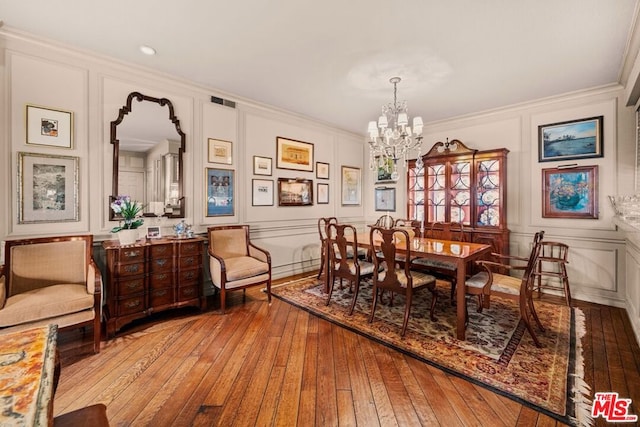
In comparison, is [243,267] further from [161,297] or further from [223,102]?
[223,102]

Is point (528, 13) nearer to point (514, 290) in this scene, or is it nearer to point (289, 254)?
point (514, 290)

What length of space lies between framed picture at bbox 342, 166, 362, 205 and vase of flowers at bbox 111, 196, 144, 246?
12.2 ft

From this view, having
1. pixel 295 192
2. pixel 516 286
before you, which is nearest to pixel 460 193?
pixel 516 286

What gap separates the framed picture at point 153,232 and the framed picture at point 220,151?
44.4 inches

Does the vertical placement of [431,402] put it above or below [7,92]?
below

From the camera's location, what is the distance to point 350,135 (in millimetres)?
5824

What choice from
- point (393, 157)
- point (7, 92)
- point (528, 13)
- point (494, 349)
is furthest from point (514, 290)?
point (7, 92)

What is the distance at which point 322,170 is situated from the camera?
5285 mm

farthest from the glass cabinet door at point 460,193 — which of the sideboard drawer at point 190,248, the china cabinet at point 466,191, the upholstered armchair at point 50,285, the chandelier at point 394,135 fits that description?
the upholstered armchair at point 50,285

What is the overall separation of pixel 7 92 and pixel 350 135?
189 inches

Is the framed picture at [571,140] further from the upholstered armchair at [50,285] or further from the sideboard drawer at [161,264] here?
the upholstered armchair at [50,285]

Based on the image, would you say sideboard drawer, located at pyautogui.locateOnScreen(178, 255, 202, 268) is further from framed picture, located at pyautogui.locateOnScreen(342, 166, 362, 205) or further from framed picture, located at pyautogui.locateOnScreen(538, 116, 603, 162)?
framed picture, located at pyautogui.locateOnScreen(538, 116, 603, 162)

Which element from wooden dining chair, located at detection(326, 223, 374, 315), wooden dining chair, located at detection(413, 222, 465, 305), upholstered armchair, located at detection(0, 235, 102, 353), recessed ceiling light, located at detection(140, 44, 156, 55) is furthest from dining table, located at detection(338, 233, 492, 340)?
recessed ceiling light, located at detection(140, 44, 156, 55)

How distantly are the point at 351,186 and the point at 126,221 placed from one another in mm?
4059
